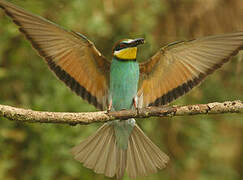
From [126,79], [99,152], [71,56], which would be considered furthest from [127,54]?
[99,152]

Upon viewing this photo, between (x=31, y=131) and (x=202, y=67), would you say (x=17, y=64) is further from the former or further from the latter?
(x=202, y=67)

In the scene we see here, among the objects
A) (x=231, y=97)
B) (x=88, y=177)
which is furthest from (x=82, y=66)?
(x=231, y=97)

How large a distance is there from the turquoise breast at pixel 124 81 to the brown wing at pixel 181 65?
0.09 m

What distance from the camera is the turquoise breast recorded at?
2494 millimetres

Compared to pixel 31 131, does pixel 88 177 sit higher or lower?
lower

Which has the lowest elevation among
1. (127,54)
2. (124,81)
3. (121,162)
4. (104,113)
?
(121,162)

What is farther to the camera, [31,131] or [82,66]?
[31,131]

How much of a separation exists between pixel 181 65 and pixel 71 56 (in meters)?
0.64

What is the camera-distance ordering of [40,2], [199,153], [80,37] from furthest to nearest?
1. [199,153]
2. [40,2]
3. [80,37]

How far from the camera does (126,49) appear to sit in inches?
97.5

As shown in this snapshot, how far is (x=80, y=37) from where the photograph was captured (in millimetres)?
2352

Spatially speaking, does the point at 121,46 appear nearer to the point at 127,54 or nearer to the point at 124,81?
the point at 127,54

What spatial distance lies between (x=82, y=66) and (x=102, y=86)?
0.18 m

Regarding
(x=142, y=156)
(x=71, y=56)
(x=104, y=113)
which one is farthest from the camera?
(x=142, y=156)
